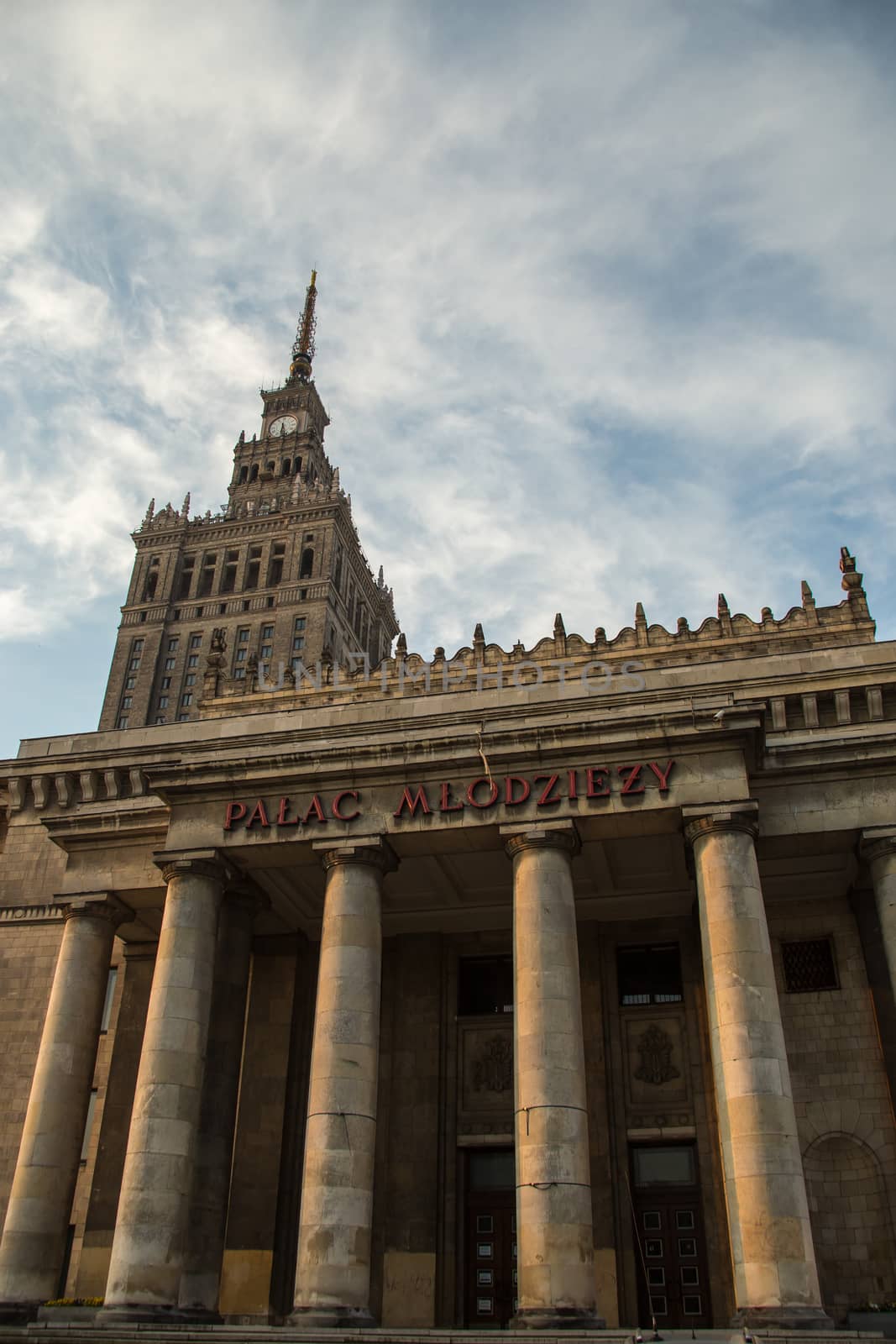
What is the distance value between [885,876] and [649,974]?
8.27 metres

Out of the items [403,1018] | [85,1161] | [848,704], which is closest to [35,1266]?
[85,1161]

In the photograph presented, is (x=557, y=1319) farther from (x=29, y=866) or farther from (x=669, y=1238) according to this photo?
(x=29, y=866)

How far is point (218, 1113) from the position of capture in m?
28.2

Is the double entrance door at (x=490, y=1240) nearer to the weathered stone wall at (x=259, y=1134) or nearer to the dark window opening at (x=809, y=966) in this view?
the weathered stone wall at (x=259, y=1134)

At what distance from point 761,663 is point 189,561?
123 metres

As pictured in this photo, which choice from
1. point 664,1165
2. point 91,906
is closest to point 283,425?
point 91,906

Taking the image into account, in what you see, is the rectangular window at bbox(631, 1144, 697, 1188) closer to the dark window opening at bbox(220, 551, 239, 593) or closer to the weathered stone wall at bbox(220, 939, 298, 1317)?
the weathered stone wall at bbox(220, 939, 298, 1317)

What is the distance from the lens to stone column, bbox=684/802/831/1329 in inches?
833

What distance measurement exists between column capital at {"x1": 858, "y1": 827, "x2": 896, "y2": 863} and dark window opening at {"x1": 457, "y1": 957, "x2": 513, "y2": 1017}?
36.8 ft

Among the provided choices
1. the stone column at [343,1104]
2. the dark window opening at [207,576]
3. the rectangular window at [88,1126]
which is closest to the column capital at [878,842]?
the stone column at [343,1104]

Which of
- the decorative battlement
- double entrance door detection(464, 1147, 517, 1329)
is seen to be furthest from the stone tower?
double entrance door detection(464, 1147, 517, 1329)

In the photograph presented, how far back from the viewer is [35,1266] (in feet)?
87.7

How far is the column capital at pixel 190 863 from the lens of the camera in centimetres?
2848

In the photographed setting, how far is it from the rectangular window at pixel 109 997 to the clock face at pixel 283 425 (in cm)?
14222
